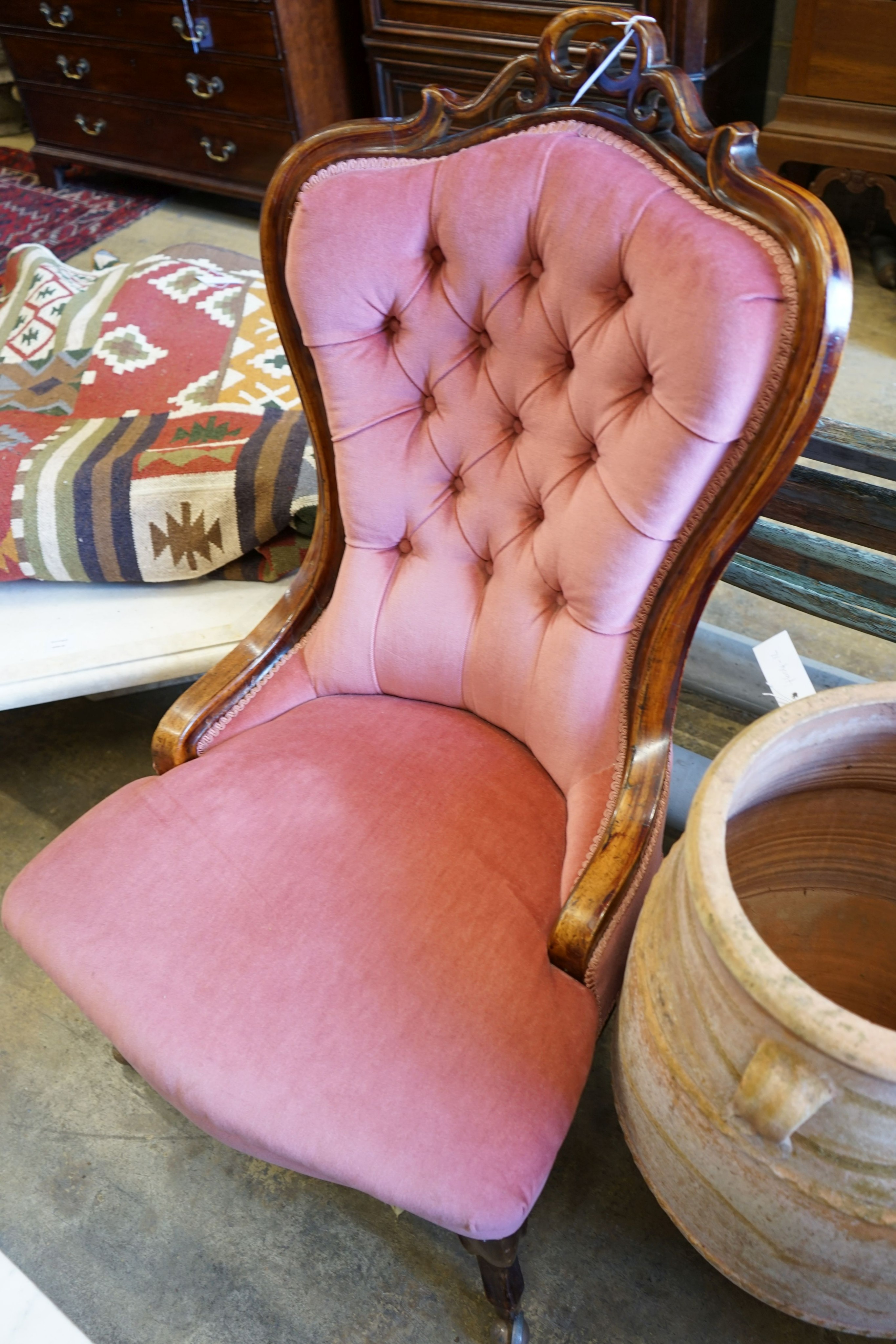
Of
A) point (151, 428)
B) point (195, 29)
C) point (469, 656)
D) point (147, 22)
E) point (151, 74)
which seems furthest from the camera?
point (151, 74)

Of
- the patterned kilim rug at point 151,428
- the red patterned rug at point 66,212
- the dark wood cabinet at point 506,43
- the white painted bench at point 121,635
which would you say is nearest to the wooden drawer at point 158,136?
the red patterned rug at point 66,212

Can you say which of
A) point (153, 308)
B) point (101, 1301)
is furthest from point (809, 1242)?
point (153, 308)

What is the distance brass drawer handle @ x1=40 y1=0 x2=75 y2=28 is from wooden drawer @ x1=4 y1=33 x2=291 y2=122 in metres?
0.03

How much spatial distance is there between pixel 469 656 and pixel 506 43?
6.29ft

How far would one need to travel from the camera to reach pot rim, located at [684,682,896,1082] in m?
0.58

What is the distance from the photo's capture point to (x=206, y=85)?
2.82 metres

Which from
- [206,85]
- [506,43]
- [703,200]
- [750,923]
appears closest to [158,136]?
[206,85]

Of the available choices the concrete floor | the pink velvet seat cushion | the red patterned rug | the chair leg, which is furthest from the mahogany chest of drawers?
the chair leg

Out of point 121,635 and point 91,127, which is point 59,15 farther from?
point 121,635

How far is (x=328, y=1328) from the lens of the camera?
3.62 feet

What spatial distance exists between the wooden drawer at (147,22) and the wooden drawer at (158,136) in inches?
6.9

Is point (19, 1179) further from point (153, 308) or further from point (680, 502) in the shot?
point (153, 308)

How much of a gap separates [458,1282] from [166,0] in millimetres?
3025

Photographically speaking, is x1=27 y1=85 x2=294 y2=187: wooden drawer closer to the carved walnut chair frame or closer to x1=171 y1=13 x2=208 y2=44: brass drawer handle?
x1=171 y1=13 x2=208 y2=44: brass drawer handle
